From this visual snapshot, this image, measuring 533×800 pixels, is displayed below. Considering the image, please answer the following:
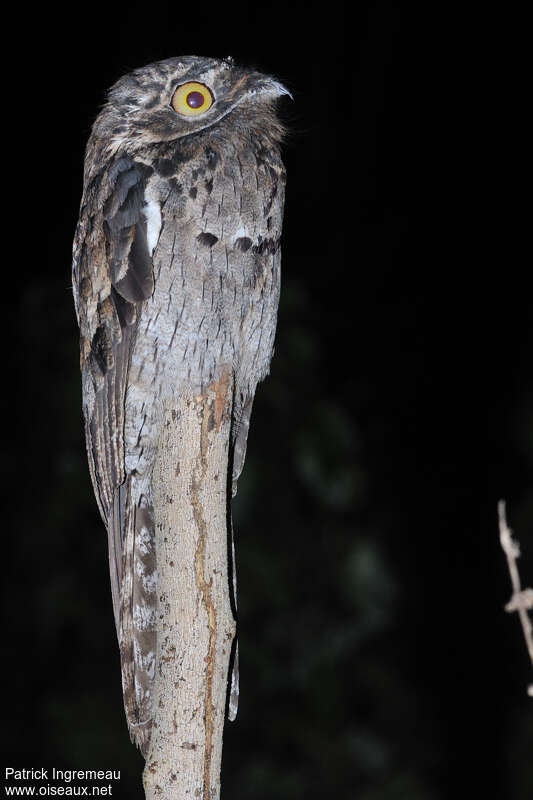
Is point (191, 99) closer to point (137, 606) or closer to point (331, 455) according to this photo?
point (137, 606)

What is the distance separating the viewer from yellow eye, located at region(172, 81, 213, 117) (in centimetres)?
166

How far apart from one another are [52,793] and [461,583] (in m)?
2.04

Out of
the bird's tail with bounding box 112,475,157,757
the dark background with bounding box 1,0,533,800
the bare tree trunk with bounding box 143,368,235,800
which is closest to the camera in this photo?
the bare tree trunk with bounding box 143,368,235,800

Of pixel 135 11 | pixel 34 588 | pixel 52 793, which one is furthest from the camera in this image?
pixel 135 11

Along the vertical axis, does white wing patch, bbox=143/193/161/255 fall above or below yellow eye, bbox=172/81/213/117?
below

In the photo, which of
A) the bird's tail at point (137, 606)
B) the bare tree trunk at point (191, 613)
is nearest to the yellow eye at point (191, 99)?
the bare tree trunk at point (191, 613)

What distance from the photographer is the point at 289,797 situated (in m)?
3.25

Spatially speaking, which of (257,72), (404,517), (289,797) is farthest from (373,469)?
(257,72)

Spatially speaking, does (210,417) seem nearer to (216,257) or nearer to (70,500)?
(216,257)

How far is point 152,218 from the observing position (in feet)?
5.24

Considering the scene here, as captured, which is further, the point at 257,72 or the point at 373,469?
the point at 373,469

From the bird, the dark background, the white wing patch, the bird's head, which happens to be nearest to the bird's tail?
the bird

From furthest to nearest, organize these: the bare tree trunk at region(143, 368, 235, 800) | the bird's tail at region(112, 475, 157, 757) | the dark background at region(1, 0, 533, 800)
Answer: the dark background at region(1, 0, 533, 800)
the bird's tail at region(112, 475, 157, 757)
the bare tree trunk at region(143, 368, 235, 800)

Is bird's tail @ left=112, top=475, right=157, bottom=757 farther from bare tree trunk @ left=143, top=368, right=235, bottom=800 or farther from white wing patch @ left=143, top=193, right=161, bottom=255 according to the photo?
white wing patch @ left=143, top=193, right=161, bottom=255
